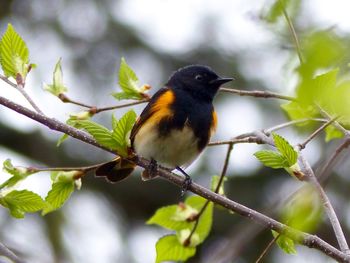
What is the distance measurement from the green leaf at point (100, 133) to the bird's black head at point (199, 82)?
150 centimetres

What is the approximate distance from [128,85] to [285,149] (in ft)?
2.57

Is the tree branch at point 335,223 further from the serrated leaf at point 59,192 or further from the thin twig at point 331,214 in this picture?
the serrated leaf at point 59,192

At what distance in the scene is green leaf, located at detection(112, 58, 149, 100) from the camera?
2.69 meters

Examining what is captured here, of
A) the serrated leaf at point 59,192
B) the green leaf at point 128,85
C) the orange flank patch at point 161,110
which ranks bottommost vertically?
the serrated leaf at point 59,192

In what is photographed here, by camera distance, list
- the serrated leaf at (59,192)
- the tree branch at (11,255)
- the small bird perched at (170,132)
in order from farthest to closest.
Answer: the small bird perched at (170,132)
the serrated leaf at (59,192)
the tree branch at (11,255)

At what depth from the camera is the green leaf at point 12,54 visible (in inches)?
93.0

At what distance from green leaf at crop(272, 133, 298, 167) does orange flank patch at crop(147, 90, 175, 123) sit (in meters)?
1.17

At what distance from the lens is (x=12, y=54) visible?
2381 millimetres

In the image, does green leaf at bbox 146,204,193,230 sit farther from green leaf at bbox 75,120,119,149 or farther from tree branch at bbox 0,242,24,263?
tree branch at bbox 0,242,24,263

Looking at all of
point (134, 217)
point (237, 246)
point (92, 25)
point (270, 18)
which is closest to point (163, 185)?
point (134, 217)

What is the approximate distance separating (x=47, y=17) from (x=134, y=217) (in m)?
2.24

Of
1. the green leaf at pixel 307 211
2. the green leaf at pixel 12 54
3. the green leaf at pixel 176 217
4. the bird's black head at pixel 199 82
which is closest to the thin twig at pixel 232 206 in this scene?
the green leaf at pixel 12 54

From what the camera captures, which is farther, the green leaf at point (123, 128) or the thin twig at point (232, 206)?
the green leaf at point (123, 128)

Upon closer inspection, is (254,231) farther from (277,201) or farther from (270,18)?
(270,18)
